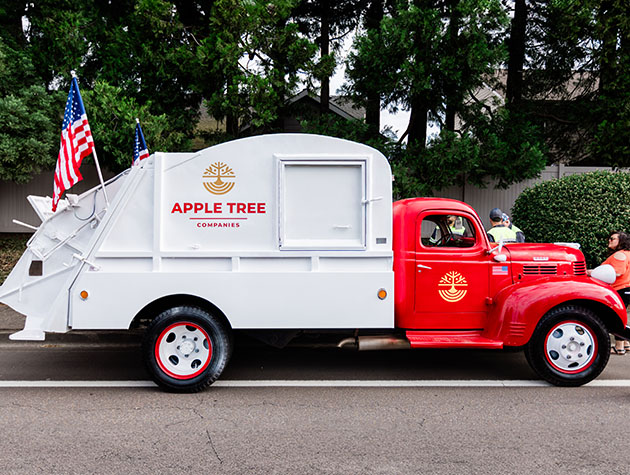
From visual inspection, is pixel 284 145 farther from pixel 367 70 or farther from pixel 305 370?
pixel 367 70

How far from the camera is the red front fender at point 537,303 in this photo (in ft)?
17.3

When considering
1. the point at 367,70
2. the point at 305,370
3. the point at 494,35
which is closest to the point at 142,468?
the point at 305,370

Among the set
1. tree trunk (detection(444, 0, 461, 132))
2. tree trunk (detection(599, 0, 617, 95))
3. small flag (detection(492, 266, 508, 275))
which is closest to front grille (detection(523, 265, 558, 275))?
small flag (detection(492, 266, 508, 275))

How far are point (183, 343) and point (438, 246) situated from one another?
289 cm

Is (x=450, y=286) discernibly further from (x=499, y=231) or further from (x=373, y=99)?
(x=373, y=99)

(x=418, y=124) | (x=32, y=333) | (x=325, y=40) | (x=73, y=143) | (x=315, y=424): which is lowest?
(x=315, y=424)

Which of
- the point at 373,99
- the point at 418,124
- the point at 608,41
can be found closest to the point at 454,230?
the point at 373,99

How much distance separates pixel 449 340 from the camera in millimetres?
5348

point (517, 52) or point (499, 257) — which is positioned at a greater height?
point (517, 52)

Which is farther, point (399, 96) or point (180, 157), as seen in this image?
point (399, 96)

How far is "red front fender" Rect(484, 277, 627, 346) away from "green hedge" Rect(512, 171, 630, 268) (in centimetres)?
521

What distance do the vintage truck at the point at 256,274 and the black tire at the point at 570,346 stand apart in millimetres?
12

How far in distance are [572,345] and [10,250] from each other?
531 inches

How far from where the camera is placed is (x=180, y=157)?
5246mm
